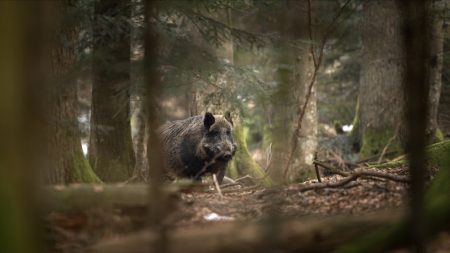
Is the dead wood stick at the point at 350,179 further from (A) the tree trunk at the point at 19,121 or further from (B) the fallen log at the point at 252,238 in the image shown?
(A) the tree trunk at the point at 19,121

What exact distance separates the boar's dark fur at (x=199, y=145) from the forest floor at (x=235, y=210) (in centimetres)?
339

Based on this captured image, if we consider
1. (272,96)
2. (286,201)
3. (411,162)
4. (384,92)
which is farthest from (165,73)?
(384,92)

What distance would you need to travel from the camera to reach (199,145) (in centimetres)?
1528

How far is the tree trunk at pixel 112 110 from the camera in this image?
12.8m

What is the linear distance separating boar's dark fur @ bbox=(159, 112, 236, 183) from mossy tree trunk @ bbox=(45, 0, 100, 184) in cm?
457

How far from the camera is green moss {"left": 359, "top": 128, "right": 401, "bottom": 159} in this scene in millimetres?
18797

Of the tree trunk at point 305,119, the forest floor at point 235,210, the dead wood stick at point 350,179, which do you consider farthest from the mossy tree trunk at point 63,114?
the tree trunk at point 305,119

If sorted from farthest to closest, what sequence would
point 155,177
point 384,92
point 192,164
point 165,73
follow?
1. point 384,92
2. point 192,164
3. point 165,73
4. point 155,177

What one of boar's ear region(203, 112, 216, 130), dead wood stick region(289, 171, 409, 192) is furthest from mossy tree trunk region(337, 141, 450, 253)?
boar's ear region(203, 112, 216, 130)

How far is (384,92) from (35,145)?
14.4 metres

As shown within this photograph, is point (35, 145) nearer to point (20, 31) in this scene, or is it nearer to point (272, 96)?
point (20, 31)

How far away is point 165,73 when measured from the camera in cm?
1283

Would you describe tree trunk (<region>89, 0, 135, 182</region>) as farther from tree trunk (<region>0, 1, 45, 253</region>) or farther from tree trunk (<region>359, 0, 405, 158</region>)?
tree trunk (<region>359, 0, 405, 158</region>)

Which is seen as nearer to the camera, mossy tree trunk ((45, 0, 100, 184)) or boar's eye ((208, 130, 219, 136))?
mossy tree trunk ((45, 0, 100, 184))
